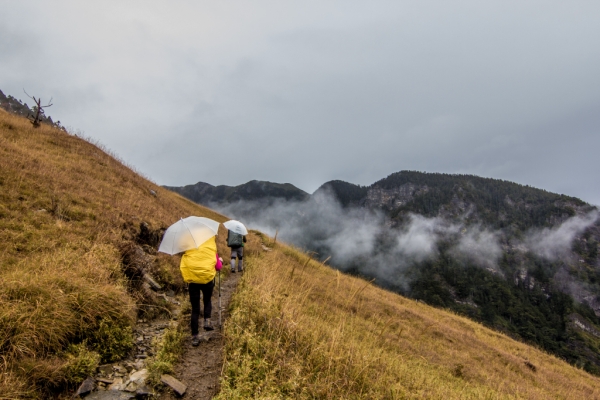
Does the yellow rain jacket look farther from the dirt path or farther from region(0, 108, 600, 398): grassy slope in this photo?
the dirt path

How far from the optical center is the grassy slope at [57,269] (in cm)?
446

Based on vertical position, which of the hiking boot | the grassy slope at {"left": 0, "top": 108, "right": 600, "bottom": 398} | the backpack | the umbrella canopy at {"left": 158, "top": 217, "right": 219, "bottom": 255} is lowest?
the hiking boot

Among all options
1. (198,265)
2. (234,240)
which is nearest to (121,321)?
(198,265)

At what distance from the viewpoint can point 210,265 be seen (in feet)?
22.9

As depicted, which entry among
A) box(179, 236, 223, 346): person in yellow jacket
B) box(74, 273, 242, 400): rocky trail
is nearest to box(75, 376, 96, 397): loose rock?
box(74, 273, 242, 400): rocky trail

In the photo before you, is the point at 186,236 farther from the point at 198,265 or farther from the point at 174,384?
the point at 174,384

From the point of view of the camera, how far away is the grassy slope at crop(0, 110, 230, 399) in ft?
14.6

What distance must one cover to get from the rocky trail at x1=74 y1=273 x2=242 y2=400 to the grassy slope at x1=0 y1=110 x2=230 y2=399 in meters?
0.38

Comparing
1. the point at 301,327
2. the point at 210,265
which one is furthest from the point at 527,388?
the point at 210,265

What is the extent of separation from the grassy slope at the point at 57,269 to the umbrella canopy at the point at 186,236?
142 cm

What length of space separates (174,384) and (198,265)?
248 centimetres

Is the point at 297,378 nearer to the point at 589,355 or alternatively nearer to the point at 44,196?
the point at 44,196

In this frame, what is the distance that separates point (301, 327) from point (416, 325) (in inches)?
471

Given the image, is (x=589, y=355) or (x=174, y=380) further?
(x=589, y=355)
